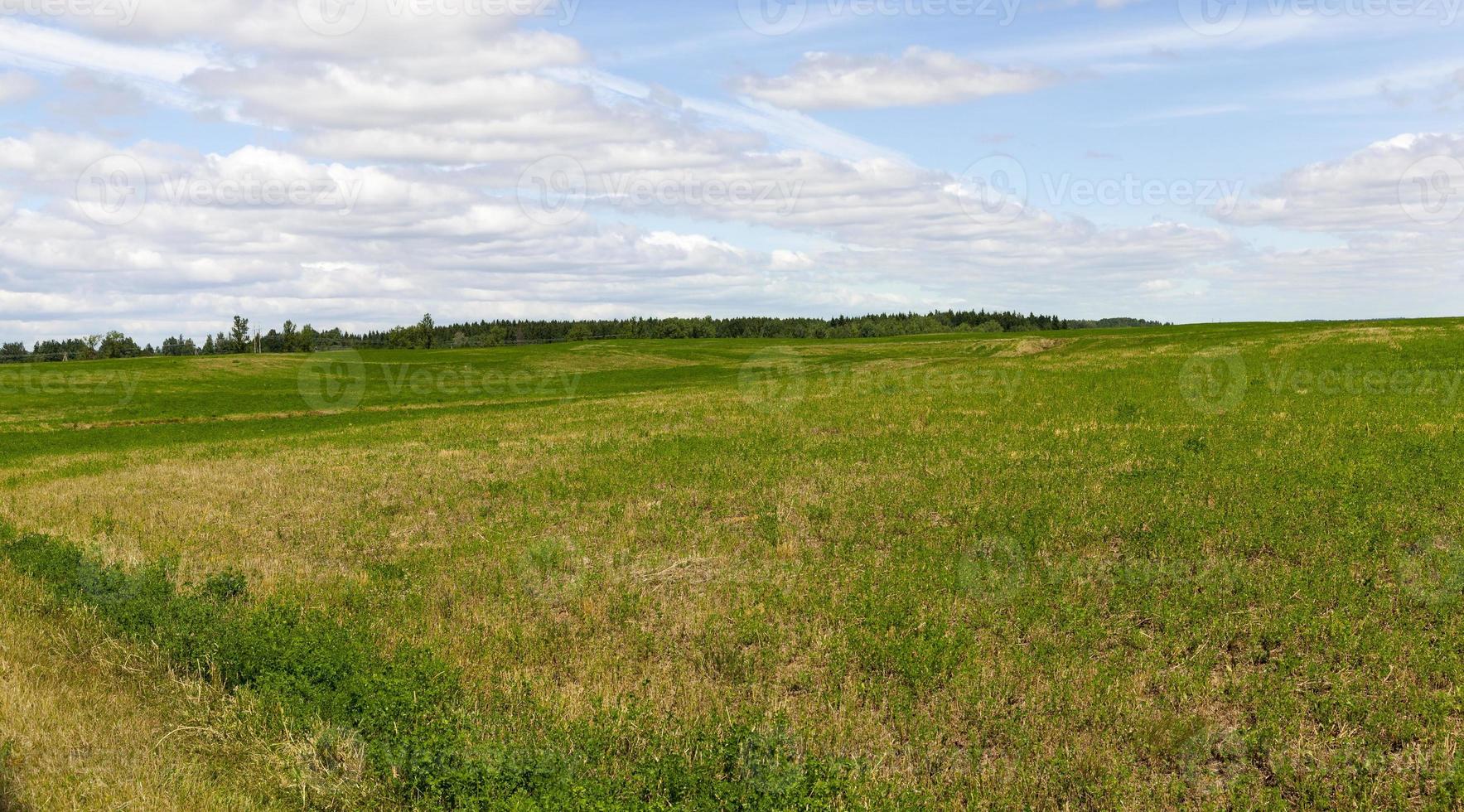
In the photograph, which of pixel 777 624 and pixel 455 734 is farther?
pixel 777 624

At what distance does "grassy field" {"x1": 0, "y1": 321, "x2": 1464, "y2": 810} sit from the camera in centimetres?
802

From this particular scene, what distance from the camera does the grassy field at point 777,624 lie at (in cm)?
802

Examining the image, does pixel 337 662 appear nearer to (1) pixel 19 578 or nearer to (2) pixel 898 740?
(2) pixel 898 740

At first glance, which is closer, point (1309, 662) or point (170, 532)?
point (1309, 662)

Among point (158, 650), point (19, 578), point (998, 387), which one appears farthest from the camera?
point (998, 387)

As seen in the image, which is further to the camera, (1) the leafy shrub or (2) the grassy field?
(2) the grassy field

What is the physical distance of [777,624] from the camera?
463 inches

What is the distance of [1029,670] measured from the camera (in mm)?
9953

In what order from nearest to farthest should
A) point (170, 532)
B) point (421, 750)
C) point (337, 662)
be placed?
point (421, 750)
point (337, 662)
point (170, 532)

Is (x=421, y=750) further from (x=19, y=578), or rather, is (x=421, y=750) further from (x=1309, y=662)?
(x=19, y=578)

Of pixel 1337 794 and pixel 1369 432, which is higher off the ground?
pixel 1369 432

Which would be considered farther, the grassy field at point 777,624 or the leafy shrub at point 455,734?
the grassy field at point 777,624

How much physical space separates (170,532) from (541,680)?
12425 mm

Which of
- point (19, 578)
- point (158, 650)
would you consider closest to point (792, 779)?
point (158, 650)
